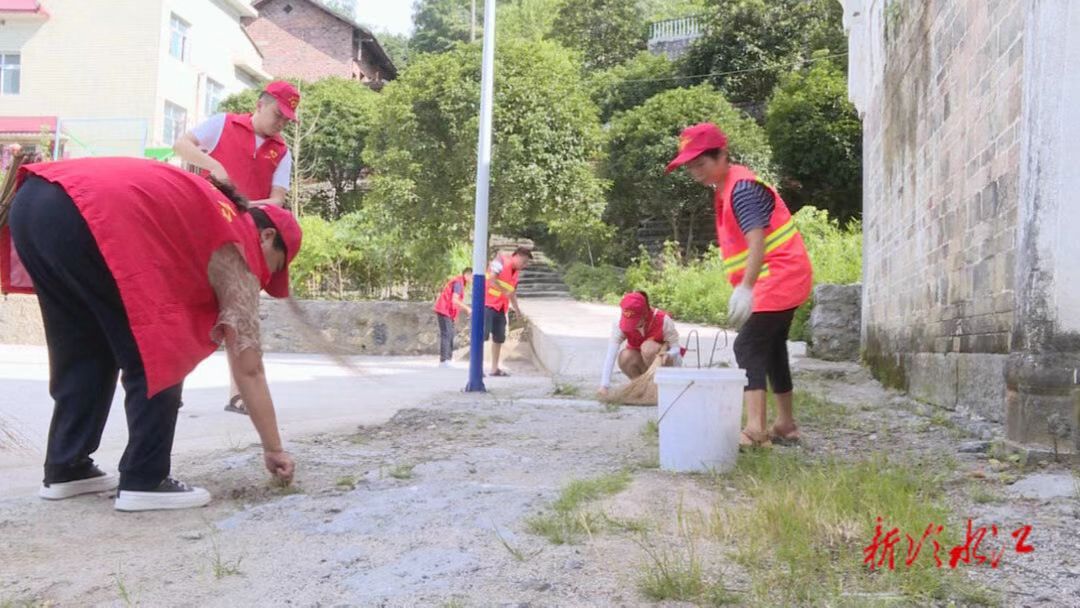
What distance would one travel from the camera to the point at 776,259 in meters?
4.13

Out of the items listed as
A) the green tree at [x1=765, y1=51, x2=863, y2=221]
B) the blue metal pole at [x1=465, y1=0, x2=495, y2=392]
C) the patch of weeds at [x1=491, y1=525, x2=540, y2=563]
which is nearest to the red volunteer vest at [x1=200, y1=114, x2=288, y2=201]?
the blue metal pole at [x1=465, y1=0, x2=495, y2=392]

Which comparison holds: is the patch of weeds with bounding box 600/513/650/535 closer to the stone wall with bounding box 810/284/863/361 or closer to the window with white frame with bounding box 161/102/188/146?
the stone wall with bounding box 810/284/863/361

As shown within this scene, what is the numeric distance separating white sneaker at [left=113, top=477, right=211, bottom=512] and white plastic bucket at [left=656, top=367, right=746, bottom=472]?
1.72 metres

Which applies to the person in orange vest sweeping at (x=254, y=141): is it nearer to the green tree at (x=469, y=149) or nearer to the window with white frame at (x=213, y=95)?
the green tree at (x=469, y=149)

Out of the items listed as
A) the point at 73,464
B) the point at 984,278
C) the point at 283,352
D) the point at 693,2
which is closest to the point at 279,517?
the point at 73,464

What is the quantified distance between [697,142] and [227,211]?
2032mm

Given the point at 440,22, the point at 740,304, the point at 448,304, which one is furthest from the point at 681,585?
the point at 440,22

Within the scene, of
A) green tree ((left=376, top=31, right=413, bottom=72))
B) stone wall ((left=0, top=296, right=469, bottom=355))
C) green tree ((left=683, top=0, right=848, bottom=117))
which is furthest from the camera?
green tree ((left=376, top=31, right=413, bottom=72))

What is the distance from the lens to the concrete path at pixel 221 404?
417cm

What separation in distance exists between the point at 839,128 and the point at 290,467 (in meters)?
18.0

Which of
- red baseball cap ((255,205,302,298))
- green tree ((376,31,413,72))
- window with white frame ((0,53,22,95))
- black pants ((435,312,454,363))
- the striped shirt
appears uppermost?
green tree ((376,31,413,72))

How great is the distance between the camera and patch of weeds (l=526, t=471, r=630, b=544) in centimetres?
264

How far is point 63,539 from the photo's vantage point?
2.76 metres

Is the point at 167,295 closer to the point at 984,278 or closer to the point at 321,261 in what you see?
the point at 984,278
